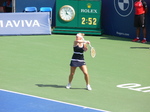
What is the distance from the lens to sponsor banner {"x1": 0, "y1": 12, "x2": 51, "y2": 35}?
21172 mm

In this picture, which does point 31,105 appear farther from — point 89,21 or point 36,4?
point 36,4

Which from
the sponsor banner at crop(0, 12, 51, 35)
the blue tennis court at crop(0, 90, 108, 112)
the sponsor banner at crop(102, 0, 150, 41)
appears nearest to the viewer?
the blue tennis court at crop(0, 90, 108, 112)

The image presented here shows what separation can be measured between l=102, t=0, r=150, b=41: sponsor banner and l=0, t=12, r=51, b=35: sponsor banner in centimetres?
329

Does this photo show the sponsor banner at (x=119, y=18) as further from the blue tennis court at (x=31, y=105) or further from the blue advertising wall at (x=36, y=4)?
the blue tennis court at (x=31, y=105)

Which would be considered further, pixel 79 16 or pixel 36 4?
pixel 36 4

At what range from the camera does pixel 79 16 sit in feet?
75.0

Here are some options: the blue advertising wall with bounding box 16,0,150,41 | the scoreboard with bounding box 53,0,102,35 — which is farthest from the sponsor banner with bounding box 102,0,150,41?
the scoreboard with bounding box 53,0,102,35

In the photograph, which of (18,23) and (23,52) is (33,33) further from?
(23,52)

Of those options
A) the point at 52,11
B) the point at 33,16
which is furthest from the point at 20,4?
the point at 33,16

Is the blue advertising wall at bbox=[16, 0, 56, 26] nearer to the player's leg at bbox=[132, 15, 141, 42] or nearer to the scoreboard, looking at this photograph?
the scoreboard

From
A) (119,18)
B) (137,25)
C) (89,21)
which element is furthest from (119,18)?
(137,25)

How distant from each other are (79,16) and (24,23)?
10.0 ft

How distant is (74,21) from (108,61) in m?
7.24

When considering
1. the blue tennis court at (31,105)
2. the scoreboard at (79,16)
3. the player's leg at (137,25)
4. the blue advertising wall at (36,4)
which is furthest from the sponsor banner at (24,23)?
the blue tennis court at (31,105)
